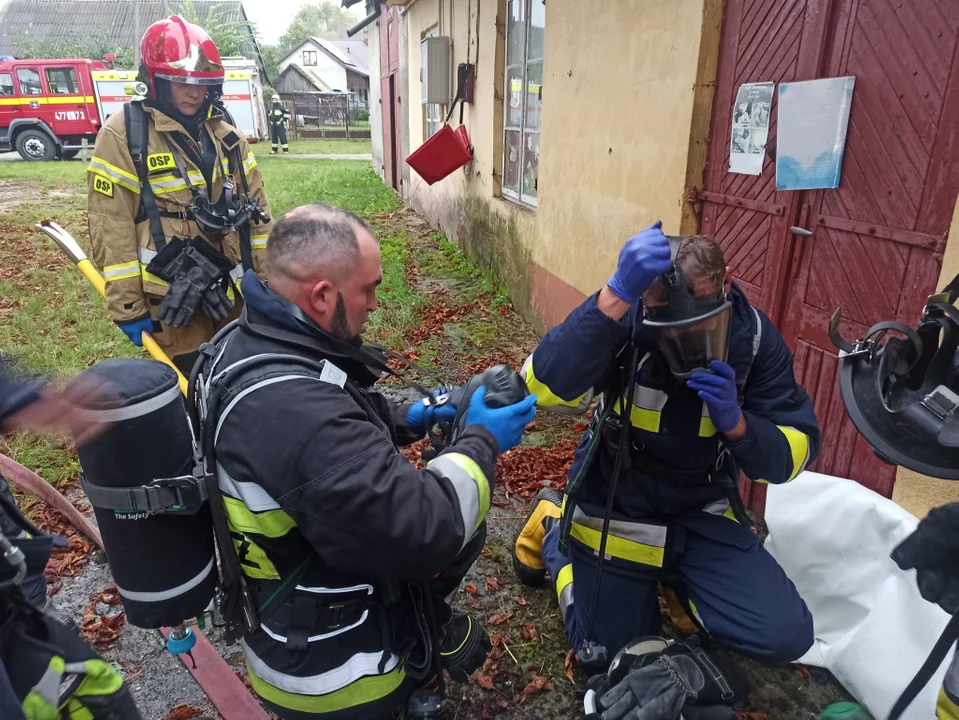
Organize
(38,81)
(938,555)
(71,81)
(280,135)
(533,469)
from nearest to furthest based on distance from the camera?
(938,555) → (533,469) → (38,81) → (71,81) → (280,135)

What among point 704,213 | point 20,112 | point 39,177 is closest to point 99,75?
point 20,112

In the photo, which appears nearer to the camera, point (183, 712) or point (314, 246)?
point (314, 246)

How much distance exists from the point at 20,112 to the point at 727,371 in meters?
26.1

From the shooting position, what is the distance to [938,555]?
1.74 m

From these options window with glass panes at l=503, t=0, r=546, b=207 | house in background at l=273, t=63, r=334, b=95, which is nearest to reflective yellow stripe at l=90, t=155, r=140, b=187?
window with glass panes at l=503, t=0, r=546, b=207

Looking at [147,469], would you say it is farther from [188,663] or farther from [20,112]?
[20,112]

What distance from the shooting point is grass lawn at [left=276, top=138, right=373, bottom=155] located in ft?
99.3

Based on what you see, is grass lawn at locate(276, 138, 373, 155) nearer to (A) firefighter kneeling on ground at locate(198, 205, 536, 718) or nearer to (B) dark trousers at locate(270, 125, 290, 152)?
(B) dark trousers at locate(270, 125, 290, 152)

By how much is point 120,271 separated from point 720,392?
10.4 ft

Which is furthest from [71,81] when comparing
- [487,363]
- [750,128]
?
[750,128]

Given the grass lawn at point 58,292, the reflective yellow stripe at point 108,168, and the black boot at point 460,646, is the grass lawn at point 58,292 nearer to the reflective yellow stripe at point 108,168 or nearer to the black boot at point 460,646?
the reflective yellow stripe at point 108,168

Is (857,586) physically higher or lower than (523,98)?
lower

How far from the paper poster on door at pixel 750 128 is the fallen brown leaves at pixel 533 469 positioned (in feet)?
6.88

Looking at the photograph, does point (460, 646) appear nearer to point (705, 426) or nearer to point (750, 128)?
point (705, 426)
